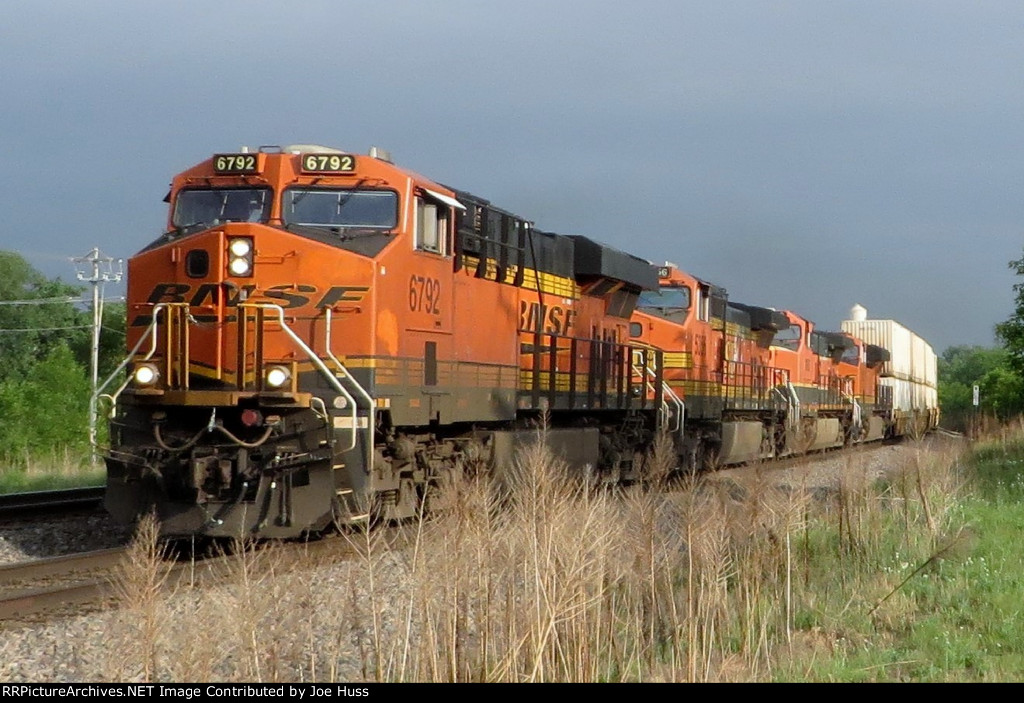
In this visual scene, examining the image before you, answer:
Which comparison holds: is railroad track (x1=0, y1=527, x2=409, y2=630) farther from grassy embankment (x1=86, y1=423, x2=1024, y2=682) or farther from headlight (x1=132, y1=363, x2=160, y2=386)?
headlight (x1=132, y1=363, x2=160, y2=386)

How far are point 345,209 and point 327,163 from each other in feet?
1.54

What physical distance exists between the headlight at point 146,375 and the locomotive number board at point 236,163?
7.06 ft

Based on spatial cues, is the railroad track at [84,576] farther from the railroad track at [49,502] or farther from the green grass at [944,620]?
the green grass at [944,620]

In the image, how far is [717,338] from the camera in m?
24.9

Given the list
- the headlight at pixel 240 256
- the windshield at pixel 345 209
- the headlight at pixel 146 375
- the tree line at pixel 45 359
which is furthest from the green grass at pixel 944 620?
the tree line at pixel 45 359

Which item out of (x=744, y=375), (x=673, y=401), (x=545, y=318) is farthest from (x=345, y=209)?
(x=744, y=375)

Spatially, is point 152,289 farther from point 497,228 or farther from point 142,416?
point 497,228

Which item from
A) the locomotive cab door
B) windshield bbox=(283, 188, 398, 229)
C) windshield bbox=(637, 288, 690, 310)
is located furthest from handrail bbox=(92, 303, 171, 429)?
windshield bbox=(637, 288, 690, 310)

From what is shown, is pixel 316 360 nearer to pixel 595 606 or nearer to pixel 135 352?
pixel 135 352

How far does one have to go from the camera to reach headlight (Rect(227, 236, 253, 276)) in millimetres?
11375

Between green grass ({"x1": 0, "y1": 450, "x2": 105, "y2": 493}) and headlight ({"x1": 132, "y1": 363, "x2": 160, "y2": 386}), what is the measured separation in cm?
784

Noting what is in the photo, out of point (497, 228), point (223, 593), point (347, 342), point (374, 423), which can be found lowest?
point (223, 593)
